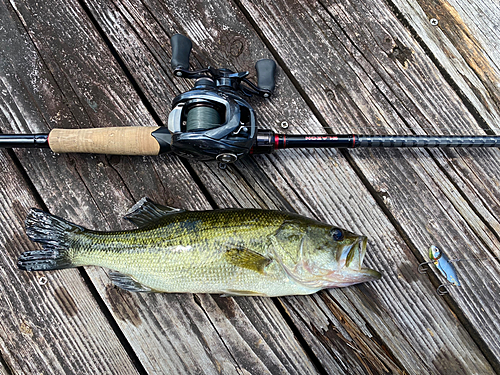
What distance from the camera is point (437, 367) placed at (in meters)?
2.41

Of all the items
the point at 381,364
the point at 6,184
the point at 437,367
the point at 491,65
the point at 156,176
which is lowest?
the point at 437,367

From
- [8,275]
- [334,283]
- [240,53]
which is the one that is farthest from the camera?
[240,53]

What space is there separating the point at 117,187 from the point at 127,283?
2.37 ft

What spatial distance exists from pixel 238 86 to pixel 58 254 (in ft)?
5.60

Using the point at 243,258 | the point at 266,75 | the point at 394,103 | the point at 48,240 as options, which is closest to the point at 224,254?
the point at 243,258

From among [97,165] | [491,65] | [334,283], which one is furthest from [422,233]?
[97,165]

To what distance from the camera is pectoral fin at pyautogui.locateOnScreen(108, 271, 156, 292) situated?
232 centimetres

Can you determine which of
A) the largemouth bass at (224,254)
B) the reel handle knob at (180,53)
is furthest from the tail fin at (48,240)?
the reel handle knob at (180,53)

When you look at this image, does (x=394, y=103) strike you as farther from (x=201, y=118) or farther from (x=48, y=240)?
(x=48, y=240)

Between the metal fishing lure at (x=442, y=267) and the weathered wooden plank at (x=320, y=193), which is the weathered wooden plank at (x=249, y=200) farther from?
the metal fishing lure at (x=442, y=267)

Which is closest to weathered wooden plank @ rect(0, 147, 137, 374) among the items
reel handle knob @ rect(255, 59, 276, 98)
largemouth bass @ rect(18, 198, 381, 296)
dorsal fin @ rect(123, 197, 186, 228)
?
largemouth bass @ rect(18, 198, 381, 296)

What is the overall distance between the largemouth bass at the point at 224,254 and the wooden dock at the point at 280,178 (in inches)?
8.4

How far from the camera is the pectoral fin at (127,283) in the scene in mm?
2322

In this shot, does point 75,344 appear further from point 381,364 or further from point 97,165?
point 381,364
